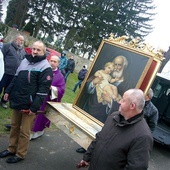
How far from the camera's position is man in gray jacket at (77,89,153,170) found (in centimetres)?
247

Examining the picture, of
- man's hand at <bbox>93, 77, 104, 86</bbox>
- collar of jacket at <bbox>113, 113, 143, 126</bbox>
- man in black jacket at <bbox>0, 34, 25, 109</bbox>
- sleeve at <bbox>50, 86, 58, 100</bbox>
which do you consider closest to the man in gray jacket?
collar of jacket at <bbox>113, 113, 143, 126</bbox>

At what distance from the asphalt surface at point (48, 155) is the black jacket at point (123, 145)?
1676 mm

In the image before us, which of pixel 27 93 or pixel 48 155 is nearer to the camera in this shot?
pixel 27 93

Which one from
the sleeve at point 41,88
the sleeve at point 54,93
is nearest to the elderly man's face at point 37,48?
the sleeve at point 41,88

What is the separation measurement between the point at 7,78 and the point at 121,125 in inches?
167

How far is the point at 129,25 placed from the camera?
33094mm

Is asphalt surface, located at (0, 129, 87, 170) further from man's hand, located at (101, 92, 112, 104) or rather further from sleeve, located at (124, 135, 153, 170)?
sleeve, located at (124, 135, 153, 170)

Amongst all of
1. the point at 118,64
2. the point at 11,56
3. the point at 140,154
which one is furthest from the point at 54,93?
the point at 140,154

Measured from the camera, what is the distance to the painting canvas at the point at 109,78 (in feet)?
13.0

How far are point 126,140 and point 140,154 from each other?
0.21 m

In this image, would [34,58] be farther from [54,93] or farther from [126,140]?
[126,140]

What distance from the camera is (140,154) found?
8.03 ft

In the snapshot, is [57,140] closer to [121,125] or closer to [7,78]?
[7,78]

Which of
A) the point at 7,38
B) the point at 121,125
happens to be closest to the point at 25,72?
the point at 121,125
